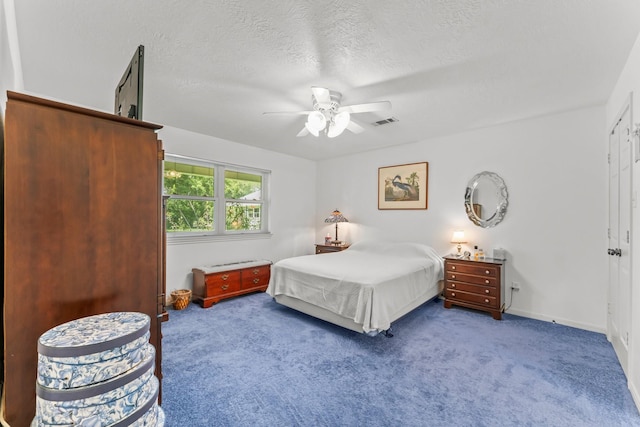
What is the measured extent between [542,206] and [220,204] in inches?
178

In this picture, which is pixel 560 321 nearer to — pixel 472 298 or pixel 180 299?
pixel 472 298

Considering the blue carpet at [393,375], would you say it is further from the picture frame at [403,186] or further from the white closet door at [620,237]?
the picture frame at [403,186]

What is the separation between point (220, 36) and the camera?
197 centimetres

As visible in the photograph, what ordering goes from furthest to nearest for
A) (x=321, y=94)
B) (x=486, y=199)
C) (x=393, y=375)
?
1. (x=486, y=199)
2. (x=321, y=94)
3. (x=393, y=375)

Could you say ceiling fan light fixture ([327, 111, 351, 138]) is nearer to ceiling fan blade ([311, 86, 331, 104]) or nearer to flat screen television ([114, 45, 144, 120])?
ceiling fan blade ([311, 86, 331, 104])

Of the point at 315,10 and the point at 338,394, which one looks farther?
the point at 338,394

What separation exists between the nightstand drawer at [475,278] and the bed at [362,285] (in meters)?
0.23

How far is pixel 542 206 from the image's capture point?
137 inches

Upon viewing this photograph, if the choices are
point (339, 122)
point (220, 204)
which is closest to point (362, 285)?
point (339, 122)

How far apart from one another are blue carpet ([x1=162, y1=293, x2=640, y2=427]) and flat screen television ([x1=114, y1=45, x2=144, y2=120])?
1.83 meters

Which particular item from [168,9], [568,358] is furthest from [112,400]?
[568,358]

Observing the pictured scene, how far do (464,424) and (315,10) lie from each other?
8.80 ft

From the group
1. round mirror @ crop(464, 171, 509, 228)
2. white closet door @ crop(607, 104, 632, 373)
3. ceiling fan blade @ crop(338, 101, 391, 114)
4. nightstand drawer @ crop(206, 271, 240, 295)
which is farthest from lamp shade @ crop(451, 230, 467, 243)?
nightstand drawer @ crop(206, 271, 240, 295)

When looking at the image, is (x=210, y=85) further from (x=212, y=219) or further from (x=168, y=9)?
(x=212, y=219)
